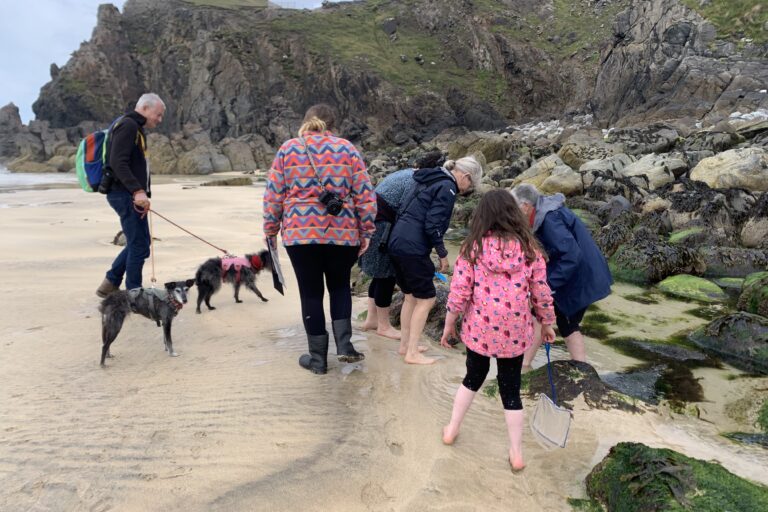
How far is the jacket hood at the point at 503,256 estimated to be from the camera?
2.94 m

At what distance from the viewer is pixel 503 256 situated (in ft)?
9.66

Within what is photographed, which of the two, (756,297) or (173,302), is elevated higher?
(173,302)

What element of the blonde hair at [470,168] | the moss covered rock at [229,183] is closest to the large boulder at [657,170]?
the blonde hair at [470,168]

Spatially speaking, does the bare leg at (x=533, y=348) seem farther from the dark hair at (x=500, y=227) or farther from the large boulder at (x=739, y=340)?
the large boulder at (x=739, y=340)

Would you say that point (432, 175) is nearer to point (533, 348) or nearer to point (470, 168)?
point (470, 168)

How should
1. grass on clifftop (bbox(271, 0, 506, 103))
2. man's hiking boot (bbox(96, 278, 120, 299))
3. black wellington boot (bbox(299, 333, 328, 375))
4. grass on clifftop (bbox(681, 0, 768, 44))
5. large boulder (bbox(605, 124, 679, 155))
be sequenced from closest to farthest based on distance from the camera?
black wellington boot (bbox(299, 333, 328, 375)) < man's hiking boot (bbox(96, 278, 120, 299)) < large boulder (bbox(605, 124, 679, 155)) < grass on clifftop (bbox(681, 0, 768, 44)) < grass on clifftop (bbox(271, 0, 506, 103))

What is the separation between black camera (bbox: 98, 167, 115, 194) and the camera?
5309 mm

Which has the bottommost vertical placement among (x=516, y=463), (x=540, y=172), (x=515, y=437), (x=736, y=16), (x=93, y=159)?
(x=516, y=463)

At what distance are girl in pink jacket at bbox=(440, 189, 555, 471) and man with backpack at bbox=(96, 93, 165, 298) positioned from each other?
12.3 ft

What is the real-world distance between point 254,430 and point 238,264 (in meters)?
3.32

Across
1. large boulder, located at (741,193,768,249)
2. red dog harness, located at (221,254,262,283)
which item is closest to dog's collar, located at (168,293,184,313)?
red dog harness, located at (221,254,262,283)

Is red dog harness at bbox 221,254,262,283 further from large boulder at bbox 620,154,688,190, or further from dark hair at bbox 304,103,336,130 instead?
large boulder at bbox 620,154,688,190

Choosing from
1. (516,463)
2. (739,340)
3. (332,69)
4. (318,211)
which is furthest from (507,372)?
(332,69)

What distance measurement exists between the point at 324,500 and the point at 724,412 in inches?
139
